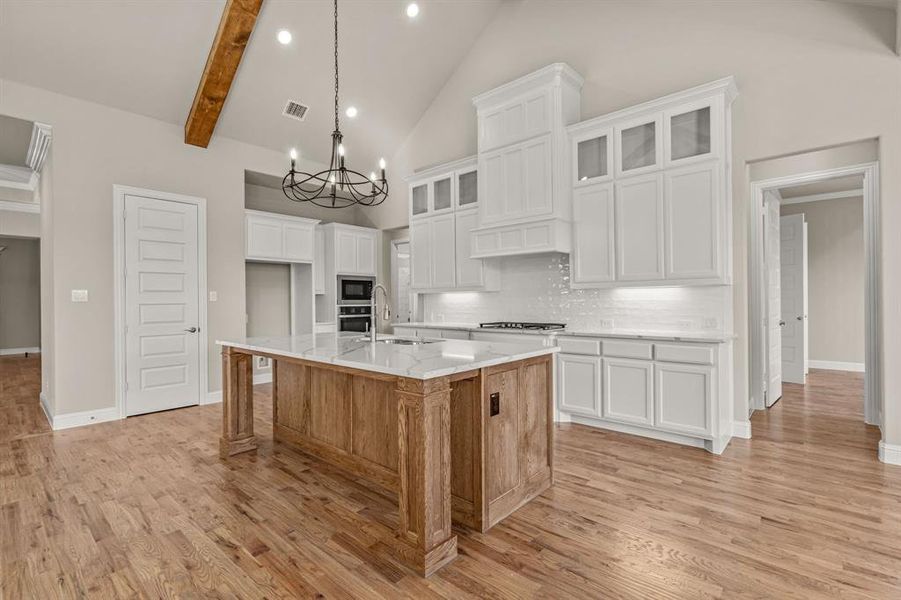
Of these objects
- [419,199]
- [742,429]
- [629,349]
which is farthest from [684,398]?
[419,199]

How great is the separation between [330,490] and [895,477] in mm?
3775

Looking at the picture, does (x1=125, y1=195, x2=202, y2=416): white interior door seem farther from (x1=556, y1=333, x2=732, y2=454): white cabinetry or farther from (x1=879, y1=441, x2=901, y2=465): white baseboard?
(x1=879, y1=441, x2=901, y2=465): white baseboard

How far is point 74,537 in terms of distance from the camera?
7.74 ft

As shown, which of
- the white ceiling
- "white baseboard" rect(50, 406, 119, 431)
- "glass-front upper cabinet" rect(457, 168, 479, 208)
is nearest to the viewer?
the white ceiling

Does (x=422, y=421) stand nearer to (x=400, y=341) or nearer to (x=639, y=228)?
(x=400, y=341)

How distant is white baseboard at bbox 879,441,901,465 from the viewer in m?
Result: 3.22

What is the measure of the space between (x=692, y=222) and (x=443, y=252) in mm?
2979

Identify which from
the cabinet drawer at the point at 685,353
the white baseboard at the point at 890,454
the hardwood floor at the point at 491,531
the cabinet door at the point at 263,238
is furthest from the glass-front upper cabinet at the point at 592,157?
the cabinet door at the point at 263,238

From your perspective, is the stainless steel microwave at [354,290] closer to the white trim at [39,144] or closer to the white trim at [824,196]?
the white trim at [39,144]

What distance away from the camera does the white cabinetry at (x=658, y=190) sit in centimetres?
363

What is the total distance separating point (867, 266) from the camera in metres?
4.20

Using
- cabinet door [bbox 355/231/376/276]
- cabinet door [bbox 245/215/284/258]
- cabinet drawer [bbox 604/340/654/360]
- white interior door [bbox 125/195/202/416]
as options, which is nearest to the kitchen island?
cabinet drawer [bbox 604/340/654/360]

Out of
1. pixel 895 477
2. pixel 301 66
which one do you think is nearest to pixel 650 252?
pixel 895 477

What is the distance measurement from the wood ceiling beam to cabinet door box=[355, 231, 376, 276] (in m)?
2.46
